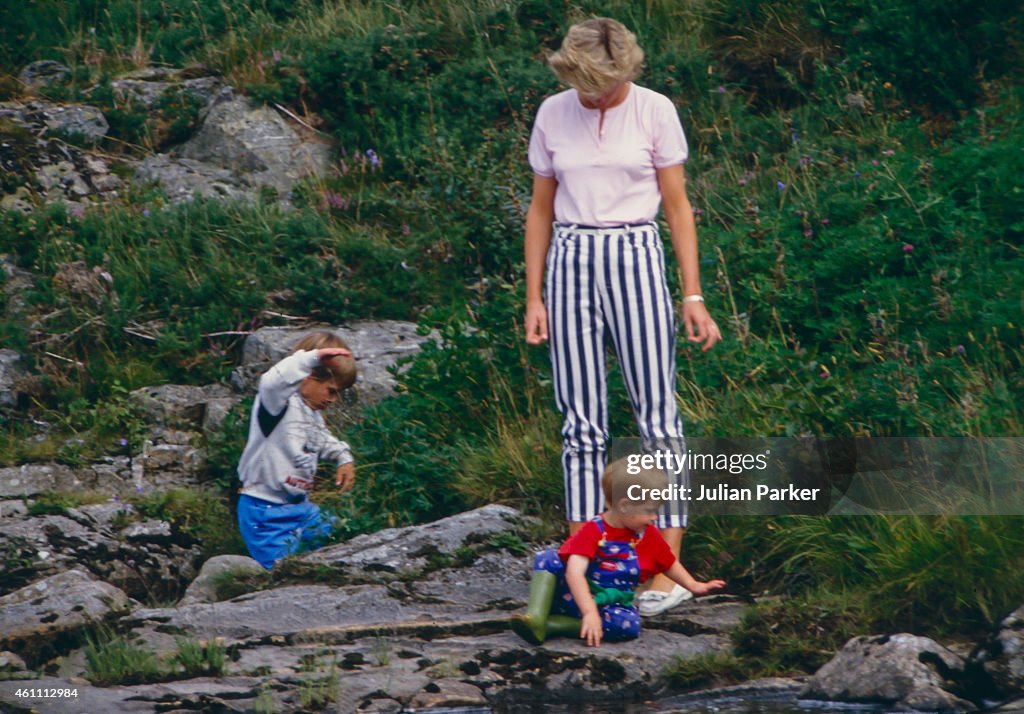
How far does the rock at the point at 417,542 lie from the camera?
6469 mm

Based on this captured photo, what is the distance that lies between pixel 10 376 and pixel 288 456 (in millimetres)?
2907

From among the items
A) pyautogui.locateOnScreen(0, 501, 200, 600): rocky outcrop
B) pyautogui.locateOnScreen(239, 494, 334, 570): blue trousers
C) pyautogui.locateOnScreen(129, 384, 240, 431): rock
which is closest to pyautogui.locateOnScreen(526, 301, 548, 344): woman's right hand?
pyautogui.locateOnScreen(239, 494, 334, 570): blue trousers

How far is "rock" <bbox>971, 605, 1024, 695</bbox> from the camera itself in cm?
485

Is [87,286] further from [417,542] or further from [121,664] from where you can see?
[121,664]

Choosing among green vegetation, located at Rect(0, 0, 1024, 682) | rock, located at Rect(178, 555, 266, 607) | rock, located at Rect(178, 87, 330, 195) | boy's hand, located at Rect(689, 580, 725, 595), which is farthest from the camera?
rock, located at Rect(178, 87, 330, 195)

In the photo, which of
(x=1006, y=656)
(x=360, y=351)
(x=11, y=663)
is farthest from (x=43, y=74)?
(x=1006, y=656)

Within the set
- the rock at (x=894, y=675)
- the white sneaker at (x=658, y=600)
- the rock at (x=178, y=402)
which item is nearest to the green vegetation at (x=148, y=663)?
the white sneaker at (x=658, y=600)

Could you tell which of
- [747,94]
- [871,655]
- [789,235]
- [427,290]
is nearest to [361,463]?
[427,290]

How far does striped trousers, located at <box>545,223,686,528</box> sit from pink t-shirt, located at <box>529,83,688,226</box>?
0.08 meters

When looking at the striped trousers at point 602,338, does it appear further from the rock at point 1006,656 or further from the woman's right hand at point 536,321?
the rock at point 1006,656

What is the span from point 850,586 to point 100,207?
660 centimetres

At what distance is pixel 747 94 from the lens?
10.9m

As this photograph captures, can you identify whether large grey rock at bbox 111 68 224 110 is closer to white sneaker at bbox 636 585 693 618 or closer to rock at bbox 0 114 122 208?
rock at bbox 0 114 122 208

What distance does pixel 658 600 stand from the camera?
5.79 meters
